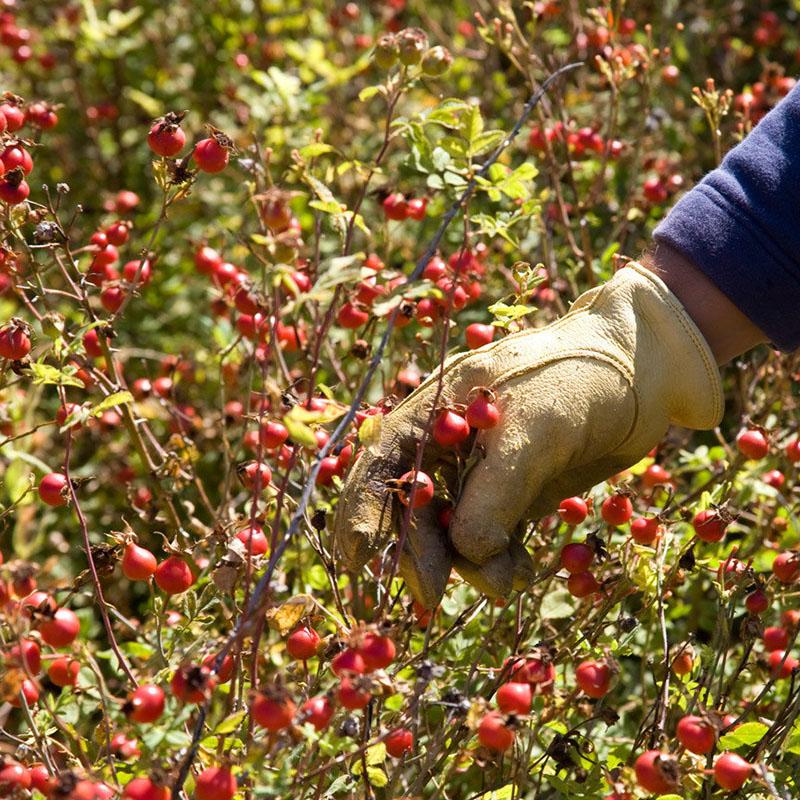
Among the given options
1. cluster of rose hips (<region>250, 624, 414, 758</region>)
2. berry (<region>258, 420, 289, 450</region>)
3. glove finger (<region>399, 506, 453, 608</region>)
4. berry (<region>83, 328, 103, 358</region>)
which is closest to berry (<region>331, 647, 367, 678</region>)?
cluster of rose hips (<region>250, 624, 414, 758</region>)

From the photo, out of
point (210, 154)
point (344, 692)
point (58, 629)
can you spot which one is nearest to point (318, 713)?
point (344, 692)

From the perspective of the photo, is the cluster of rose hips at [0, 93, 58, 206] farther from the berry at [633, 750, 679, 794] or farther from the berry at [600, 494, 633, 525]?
the berry at [633, 750, 679, 794]

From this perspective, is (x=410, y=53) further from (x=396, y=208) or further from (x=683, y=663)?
(x=683, y=663)

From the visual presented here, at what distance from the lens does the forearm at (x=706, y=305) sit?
79.4 inches

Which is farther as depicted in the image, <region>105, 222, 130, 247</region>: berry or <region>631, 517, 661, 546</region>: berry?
<region>105, 222, 130, 247</region>: berry

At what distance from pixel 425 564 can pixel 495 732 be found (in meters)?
0.40

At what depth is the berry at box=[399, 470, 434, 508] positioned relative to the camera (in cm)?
159

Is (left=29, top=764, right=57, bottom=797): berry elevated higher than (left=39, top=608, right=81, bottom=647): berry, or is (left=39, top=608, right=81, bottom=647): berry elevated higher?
(left=39, top=608, right=81, bottom=647): berry

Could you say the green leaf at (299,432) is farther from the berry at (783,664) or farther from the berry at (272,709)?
the berry at (783,664)

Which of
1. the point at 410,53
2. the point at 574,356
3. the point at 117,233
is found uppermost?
the point at 410,53

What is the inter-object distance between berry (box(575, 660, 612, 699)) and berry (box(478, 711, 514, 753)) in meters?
0.21

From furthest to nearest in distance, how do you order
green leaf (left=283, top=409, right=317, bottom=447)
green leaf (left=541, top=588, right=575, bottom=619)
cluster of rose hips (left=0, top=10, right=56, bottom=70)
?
cluster of rose hips (left=0, top=10, right=56, bottom=70) → green leaf (left=541, top=588, right=575, bottom=619) → green leaf (left=283, top=409, right=317, bottom=447)

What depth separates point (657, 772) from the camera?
1414 millimetres

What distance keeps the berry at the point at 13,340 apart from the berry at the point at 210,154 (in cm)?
39
